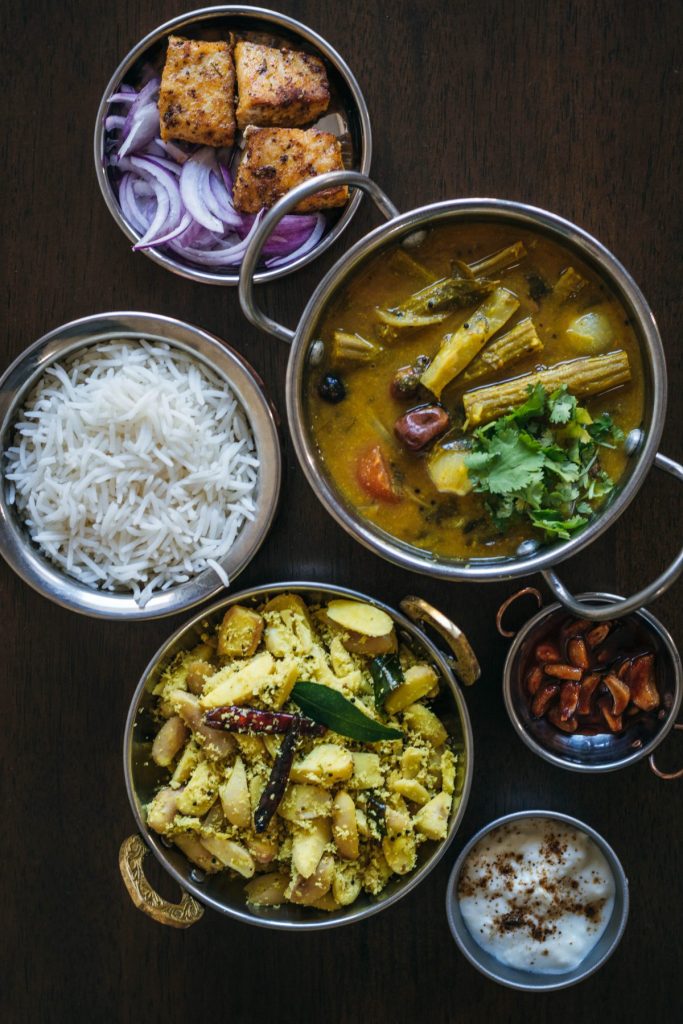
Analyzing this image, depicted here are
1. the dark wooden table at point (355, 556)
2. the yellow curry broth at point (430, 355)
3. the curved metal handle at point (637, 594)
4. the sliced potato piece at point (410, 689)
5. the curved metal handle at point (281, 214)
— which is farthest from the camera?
the dark wooden table at point (355, 556)

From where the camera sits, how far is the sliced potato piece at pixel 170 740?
226cm

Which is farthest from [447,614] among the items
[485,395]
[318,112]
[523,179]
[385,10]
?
[385,10]

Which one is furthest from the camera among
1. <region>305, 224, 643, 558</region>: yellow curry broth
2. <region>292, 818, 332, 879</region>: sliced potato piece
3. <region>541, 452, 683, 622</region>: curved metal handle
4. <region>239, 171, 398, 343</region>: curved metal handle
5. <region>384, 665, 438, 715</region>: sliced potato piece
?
<region>384, 665, 438, 715</region>: sliced potato piece

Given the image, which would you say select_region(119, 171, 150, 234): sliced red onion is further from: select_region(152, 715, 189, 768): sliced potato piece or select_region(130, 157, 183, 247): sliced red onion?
select_region(152, 715, 189, 768): sliced potato piece

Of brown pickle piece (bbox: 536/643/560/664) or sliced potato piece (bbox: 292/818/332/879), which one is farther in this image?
brown pickle piece (bbox: 536/643/560/664)

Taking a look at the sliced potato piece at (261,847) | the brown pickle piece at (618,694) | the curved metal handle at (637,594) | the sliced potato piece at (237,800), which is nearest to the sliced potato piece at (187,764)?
the sliced potato piece at (237,800)

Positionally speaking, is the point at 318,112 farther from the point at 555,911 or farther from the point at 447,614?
the point at 555,911

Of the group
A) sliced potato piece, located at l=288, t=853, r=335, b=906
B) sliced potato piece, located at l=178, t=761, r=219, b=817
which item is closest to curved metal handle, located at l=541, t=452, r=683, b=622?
sliced potato piece, located at l=288, t=853, r=335, b=906

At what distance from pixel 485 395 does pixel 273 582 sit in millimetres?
816

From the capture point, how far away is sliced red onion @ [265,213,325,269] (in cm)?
224

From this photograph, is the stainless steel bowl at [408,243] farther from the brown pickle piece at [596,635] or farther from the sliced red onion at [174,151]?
the sliced red onion at [174,151]

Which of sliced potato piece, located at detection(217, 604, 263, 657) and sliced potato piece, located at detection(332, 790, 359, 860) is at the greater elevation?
sliced potato piece, located at detection(217, 604, 263, 657)

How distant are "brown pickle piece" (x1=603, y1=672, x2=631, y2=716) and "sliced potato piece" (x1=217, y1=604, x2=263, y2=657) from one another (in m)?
0.98

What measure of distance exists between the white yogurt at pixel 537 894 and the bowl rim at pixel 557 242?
2.76ft
